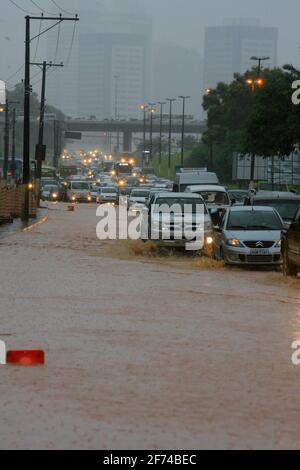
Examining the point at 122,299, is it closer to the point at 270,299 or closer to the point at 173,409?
the point at 270,299

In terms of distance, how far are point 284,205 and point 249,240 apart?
21.6ft

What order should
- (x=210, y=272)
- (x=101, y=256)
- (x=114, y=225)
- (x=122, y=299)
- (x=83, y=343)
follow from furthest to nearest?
(x=114, y=225) < (x=101, y=256) < (x=210, y=272) < (x=122, y=299) < (x=83, y=343)

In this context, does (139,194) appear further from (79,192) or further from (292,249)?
(292,249)

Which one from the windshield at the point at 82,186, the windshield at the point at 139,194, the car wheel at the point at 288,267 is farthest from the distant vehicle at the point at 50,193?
the car wheel at the point at 288,267

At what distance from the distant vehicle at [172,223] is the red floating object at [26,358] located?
19.2 m

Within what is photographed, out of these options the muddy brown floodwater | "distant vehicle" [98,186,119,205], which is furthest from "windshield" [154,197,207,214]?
"distant vehicle" [98,186,119,205]

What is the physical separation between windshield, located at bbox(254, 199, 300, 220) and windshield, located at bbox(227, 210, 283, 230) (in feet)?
12.8

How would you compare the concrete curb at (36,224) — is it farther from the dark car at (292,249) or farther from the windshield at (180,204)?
the dark car at (292,249)

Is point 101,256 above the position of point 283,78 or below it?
below

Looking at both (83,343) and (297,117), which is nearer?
(83,343)

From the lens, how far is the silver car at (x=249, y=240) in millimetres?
27953

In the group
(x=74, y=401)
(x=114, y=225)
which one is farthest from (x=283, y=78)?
(x=74, y=401)
